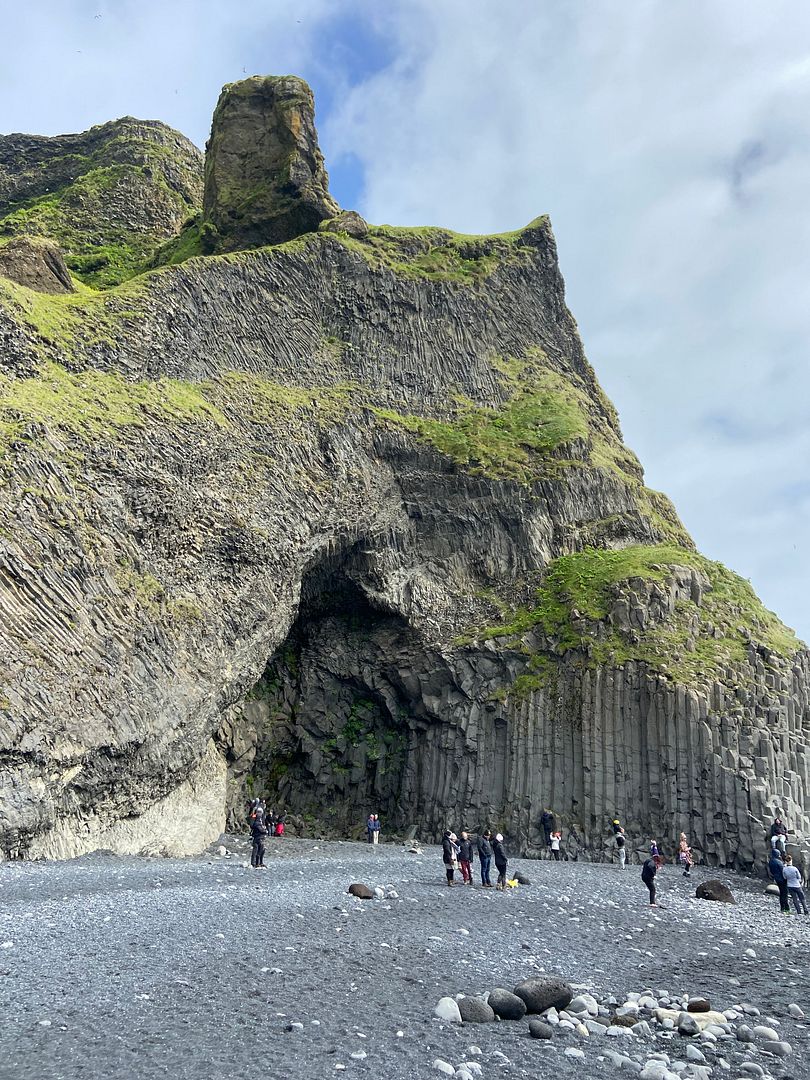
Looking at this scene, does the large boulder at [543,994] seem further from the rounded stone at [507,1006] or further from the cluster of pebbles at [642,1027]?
the rounded stone at [507,1006]

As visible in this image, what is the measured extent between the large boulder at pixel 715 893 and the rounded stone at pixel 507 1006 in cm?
1664

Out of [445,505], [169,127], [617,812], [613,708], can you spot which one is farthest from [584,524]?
[169,127]

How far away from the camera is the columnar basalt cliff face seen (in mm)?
27547

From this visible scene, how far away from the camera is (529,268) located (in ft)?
198

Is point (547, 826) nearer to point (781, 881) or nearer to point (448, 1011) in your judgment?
point (781, 881)

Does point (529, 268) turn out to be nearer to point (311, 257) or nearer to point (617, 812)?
point (311, 257)

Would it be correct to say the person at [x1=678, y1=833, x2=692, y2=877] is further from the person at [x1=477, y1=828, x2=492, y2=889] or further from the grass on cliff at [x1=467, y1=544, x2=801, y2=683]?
the person at [x1=477, y1=828, x2=492, y2=889]

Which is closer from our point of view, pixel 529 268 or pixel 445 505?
pixel 445 505

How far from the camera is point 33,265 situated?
138 feet

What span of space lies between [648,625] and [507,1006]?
30.1 meters

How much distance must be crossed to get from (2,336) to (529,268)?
3850 cm

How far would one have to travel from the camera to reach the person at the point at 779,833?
26.5 m

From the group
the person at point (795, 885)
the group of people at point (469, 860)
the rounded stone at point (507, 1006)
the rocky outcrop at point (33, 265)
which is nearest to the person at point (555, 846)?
the group of people at point (469, 860)

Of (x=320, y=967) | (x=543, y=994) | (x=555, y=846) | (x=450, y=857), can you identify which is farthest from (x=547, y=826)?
(x=543, y=994)
